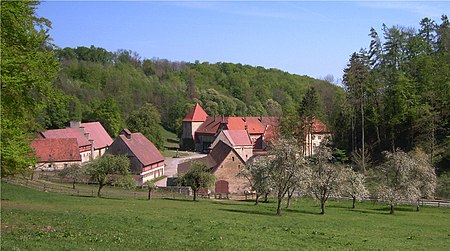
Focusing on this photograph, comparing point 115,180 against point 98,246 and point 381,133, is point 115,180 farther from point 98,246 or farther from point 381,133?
point 381,133

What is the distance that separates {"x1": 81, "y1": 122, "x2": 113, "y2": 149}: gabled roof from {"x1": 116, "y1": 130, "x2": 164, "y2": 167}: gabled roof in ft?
60.8

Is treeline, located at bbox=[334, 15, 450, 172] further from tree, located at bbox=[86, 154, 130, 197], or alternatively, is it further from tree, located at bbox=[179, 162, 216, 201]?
tree, located at bbox=[86, 154, 130, 197]

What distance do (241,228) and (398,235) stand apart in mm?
9555

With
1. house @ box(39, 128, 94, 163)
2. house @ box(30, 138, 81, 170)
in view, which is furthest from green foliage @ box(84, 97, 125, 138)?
house @ box(30, 138, 81, 170)

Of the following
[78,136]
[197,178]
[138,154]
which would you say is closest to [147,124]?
[78,136]

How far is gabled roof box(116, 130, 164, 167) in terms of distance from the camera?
207ft

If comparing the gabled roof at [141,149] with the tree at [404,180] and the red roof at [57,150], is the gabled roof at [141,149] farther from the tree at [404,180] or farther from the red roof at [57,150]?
the tree at [404,180]

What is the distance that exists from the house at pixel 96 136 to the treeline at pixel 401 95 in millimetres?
41962

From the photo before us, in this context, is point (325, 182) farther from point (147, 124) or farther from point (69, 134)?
point (147, 124)

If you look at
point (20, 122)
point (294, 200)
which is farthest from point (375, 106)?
point (20, 122)

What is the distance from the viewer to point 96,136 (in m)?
86.8

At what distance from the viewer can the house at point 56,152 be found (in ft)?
222

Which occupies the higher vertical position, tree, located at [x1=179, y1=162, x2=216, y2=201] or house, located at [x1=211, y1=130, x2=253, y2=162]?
house, located at [x1=211, y1=130, x2=253, y2=162]

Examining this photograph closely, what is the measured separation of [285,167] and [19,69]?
24.0 metres
